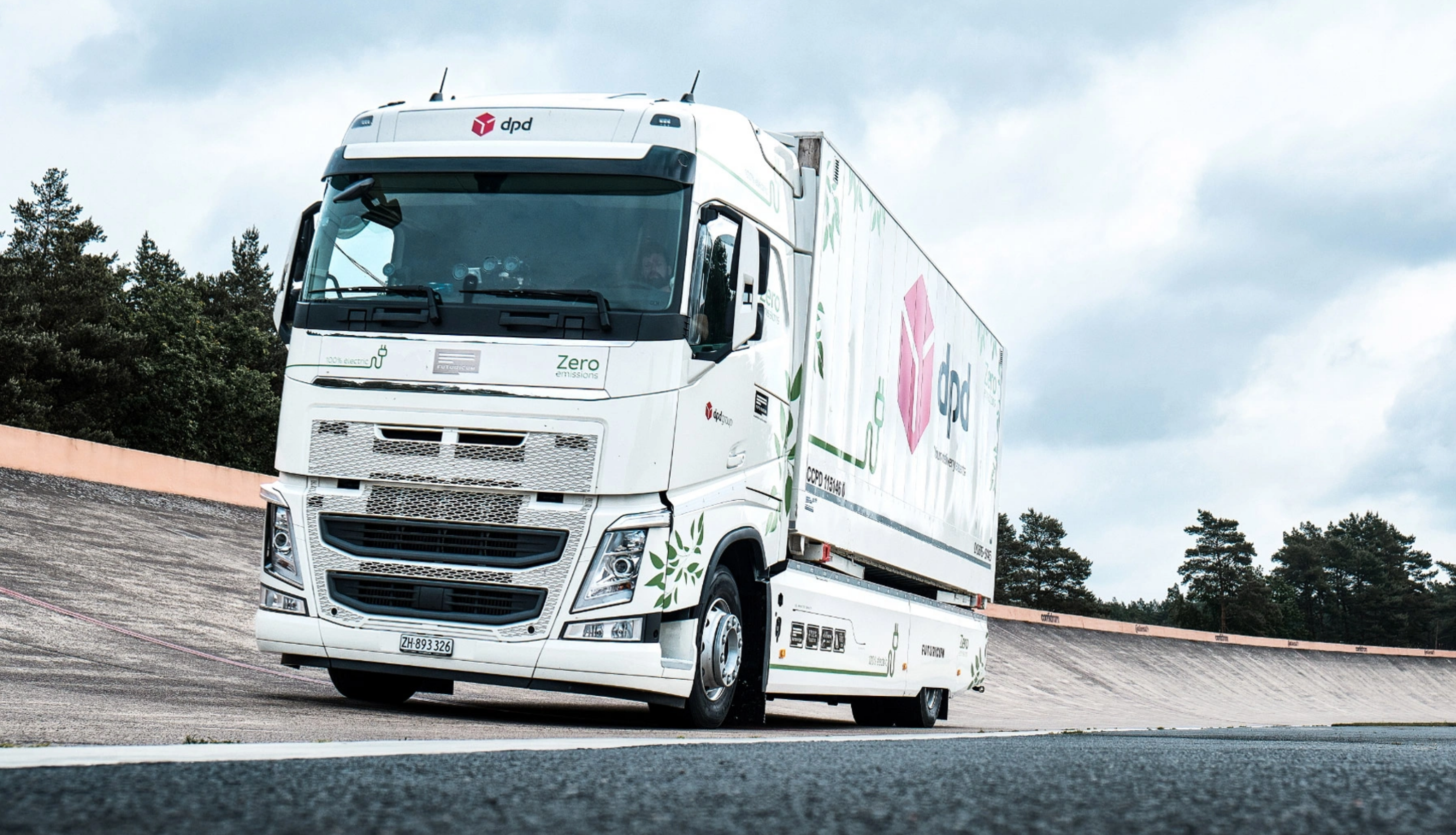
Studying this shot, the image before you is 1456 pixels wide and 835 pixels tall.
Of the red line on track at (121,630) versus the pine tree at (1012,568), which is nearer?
the red line on track at (121,630)

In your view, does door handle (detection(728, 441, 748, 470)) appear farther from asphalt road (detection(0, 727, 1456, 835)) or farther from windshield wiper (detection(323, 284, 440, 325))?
asphalt road (detection(0, 727, 1456, 835))

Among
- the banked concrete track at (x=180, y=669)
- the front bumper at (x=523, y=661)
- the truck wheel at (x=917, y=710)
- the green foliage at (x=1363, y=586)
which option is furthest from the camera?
the green foliage at (x=1363, y=586)

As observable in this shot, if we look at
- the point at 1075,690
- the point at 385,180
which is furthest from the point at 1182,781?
the point at 1075,690

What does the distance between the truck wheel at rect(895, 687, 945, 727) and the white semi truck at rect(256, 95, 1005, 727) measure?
459cm

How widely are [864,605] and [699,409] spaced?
3857mm

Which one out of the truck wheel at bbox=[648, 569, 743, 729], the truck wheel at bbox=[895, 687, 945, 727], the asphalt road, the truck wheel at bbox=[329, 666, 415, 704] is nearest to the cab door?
the truck wheel at bbox=[648, 569, 743, 729]

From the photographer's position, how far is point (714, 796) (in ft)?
11.0

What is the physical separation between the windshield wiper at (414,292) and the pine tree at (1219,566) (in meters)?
120

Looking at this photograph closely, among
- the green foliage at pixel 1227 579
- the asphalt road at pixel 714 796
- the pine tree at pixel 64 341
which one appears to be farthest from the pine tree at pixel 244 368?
the green foliage at pixel 1227 579

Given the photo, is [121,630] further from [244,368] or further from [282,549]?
[244,368]

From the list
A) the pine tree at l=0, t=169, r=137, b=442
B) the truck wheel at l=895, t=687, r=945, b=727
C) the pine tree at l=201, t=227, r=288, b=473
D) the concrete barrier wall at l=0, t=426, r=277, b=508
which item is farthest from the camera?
the pine tree at l=201, t=227, r=288, b=473

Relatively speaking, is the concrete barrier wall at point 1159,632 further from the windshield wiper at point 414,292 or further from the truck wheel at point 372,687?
the windshield wiper at point 414,292

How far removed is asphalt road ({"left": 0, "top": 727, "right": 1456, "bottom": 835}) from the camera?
9.05ft

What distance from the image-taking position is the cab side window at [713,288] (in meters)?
8.88
